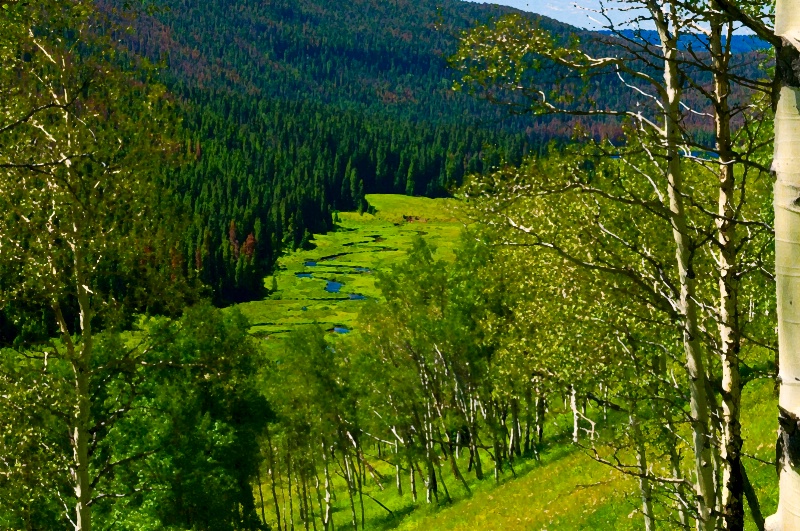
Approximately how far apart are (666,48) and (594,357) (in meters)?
7.20

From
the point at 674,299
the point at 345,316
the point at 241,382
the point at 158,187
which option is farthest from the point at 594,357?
the point at 345,316

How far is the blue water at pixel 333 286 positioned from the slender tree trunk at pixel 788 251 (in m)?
161

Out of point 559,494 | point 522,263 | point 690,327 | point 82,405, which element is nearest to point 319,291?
point 559,494

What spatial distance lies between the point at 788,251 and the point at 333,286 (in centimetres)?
16670

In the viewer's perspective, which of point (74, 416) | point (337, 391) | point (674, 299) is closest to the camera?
point (674, 299)

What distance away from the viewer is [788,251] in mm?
2619

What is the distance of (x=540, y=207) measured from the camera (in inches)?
725

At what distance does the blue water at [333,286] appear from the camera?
164 meters

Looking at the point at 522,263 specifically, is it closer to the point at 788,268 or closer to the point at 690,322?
the point at 690,322

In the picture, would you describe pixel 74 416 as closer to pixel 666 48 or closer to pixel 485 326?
pixel 666 48

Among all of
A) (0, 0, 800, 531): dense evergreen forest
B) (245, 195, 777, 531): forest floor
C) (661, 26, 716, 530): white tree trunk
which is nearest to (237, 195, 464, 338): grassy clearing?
(245, 195, 777, 531): forest floor

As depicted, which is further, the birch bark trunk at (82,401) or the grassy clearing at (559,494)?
the grassy clearing at (559,494)

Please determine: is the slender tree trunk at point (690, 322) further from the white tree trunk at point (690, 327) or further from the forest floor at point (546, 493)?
the forest floor at point (546, 493)

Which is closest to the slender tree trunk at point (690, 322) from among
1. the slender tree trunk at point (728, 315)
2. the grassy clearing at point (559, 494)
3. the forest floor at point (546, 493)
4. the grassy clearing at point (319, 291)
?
the slender tree trunk at point (728, 315)
